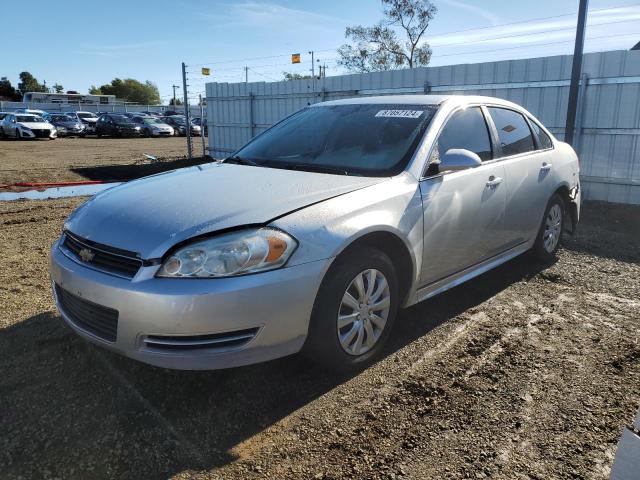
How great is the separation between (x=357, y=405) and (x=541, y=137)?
350cm

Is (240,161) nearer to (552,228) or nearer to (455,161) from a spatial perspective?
(455,161)

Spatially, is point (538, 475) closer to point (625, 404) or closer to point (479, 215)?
point (625, 404)

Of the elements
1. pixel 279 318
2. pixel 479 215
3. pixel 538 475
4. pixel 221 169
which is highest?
pixel 221 169

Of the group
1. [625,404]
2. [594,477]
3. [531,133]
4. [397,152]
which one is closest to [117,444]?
[594,477]

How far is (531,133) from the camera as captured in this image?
490 centimetres

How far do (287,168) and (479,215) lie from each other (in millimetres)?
1464

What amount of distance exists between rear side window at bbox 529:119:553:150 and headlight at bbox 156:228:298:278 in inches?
134


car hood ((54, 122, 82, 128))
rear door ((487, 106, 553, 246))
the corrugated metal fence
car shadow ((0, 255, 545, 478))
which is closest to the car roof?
rear door ((487, 106, 553, 246))

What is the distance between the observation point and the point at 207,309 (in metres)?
2.47

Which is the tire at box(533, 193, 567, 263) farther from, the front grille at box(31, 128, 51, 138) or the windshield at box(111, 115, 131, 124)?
the windshield at box(111, 115, 131, 124)

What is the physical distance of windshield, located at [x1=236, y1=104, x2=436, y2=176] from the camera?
3555mm

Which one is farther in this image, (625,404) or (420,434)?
(625,404)

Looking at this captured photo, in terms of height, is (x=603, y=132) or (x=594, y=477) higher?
(x=603, y=132)

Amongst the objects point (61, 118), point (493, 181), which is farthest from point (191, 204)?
point (61, 118)
